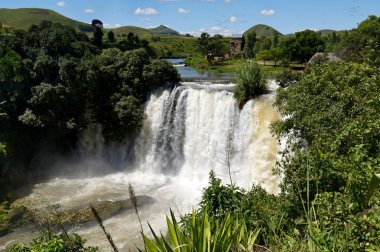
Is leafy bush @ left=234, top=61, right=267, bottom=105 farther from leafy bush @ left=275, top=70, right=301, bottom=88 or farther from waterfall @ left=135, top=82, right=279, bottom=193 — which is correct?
leafy bush @ left=275, top=70, right=301, bottom=88

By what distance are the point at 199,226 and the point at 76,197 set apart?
16.5 meters

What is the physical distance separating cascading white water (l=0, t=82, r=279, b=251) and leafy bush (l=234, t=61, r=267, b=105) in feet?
1.75

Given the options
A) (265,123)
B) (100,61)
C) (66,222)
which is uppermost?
(100,61)

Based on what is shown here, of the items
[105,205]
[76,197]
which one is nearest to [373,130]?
[105,205]

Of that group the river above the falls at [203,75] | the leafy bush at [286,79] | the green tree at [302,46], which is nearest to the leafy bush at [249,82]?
the leafy bush at [286,79]

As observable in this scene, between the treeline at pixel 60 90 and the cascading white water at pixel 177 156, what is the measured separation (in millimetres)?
1215

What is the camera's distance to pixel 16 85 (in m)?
20.5

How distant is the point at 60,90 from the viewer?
21344mm

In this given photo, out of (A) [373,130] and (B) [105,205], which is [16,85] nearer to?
(B) [105,205]

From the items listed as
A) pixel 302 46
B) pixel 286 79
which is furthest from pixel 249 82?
pixel 302 46

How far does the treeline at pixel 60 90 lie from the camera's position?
20.7 meters

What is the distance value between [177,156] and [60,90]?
8060mm

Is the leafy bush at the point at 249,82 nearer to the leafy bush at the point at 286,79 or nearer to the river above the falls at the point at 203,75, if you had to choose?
the leafy bush at the point at 286,79

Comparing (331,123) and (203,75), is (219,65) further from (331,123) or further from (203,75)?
(331,123)
